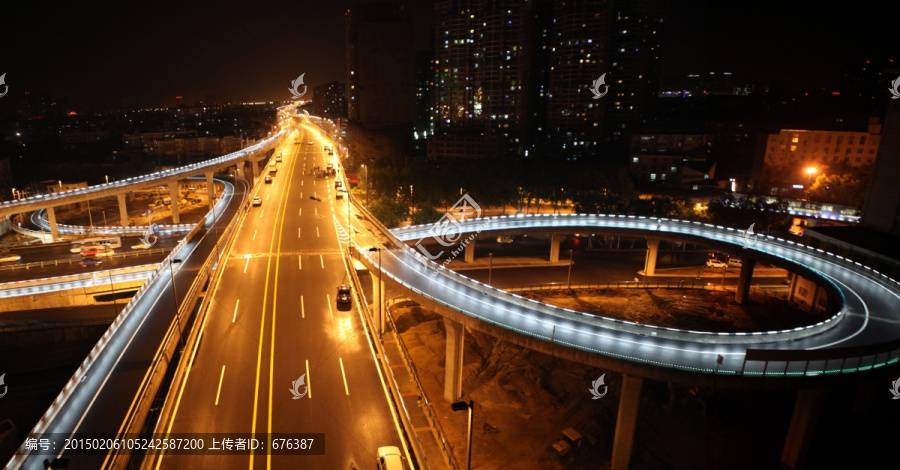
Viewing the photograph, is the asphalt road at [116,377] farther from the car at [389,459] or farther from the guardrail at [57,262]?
the guardrail at [57,262]

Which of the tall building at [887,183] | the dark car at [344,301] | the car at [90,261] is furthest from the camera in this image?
the car at [90,261]

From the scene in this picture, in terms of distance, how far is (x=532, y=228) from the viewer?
4984cm

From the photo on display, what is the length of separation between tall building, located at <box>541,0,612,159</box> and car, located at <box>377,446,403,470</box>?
Result: 339 feet

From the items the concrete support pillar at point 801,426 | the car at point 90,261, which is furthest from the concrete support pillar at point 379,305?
the car at point 90,261

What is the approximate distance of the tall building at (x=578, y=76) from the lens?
11381 cm

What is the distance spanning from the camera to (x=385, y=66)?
163 m

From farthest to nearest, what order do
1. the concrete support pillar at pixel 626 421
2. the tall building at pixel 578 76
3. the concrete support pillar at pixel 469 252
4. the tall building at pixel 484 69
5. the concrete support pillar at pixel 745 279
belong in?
1. the tall building at pixel 484 69
2. the tall building at pixel 578 76
3. the concrete support pillar at pixel 469 252
4. the concrete support pillar at pixel 745 279
5. the concrete support pillar at pixel 626 421

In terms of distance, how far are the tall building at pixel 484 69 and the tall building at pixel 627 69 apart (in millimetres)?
22460

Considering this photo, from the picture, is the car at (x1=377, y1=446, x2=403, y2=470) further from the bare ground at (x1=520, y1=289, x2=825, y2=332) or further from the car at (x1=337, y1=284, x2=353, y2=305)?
the bare ground at (x1=520, y1=289, x2=825, y2=332)

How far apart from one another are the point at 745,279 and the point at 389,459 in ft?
137

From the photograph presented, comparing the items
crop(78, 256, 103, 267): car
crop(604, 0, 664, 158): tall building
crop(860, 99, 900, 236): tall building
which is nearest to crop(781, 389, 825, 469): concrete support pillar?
crop(860, 99, 900, 236): tall building

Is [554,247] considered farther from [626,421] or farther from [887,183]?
[887,183]

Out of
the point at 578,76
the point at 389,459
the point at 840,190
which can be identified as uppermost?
the point at 578,76

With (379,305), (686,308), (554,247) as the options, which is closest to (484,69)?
(554,247)
